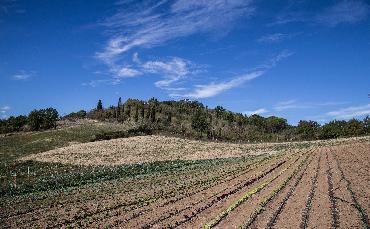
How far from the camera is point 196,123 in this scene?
122 m

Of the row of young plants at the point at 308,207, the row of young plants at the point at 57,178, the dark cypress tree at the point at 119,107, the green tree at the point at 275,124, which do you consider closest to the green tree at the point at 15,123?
the dark cypress tree at the point at 119,107

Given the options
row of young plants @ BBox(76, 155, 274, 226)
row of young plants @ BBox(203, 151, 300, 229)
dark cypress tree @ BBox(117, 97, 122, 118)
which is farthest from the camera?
dark cypress tree @ BBox(117, 97, 122, 118)

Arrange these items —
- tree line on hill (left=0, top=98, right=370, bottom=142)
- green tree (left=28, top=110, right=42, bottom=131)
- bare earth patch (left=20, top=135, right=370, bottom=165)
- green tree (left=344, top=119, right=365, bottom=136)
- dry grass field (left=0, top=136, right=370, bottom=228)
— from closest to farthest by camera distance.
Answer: dry grass field (left=0, top=136, right=370, bottom=228) < bare earth patch (left=20, top=135, right=370, bottom=165) < green tree (left=28, top=110, right=42, bottom=131) < tree line on hill (left=0, top=98, right=370, bottom=142) < green tree (left=344, top=119, right=365, bottom=136)

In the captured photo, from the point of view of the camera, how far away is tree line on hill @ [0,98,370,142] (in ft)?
351

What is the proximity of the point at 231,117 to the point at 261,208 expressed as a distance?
495ft

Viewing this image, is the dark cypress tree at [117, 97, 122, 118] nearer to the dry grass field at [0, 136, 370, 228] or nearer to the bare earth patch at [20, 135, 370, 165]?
the bare earth patch at [20, 135, 370, 165]

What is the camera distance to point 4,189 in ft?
108

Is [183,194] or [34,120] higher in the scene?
[34,120]

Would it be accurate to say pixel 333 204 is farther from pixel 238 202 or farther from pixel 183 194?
pixel 183 194

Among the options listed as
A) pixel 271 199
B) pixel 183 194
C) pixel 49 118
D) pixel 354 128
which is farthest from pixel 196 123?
pixel 271 199

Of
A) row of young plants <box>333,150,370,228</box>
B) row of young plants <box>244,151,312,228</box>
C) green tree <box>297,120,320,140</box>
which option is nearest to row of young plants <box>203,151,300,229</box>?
row of young plants <box>244,151,312,228</box>

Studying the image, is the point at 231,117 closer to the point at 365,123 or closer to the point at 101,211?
the point at 365,123

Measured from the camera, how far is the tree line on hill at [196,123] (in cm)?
10688

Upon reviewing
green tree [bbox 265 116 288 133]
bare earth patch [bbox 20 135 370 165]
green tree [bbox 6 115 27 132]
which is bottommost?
bare earth patch [bbox 20 135 370 165]
